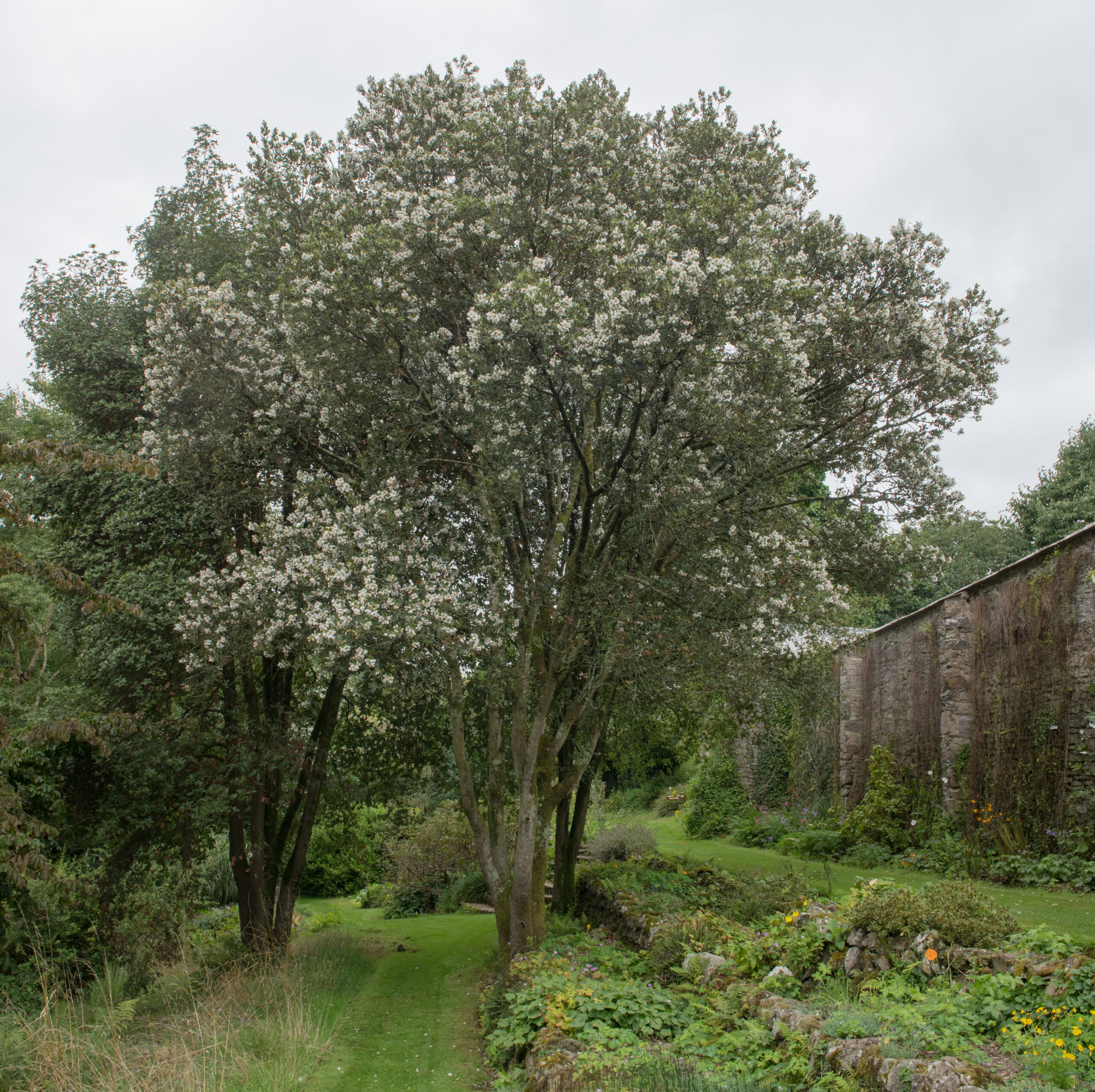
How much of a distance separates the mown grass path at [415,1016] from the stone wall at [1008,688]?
7397 millimetres

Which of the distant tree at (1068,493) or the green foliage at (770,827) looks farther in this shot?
the distant tree at (1068,493)

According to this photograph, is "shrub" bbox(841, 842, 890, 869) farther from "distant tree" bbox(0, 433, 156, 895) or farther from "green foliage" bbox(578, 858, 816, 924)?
"distant tree" bbox(0, 433, 156, 895)

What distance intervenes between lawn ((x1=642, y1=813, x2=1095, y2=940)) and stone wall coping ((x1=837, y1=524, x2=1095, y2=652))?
3347 millimetres

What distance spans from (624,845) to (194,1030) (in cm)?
1008

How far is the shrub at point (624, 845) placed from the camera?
16.4 metres

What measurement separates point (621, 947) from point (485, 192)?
878 centimetres

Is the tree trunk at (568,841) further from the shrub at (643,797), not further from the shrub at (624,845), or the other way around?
the shrub at (643,797)

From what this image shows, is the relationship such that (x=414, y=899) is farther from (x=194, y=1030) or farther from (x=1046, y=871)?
(x=1046, y=871)

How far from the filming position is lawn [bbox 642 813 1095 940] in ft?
26.1

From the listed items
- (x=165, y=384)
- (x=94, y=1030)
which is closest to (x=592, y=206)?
(x=165, y=384)

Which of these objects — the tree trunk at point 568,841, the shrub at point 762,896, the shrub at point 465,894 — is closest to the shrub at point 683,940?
the shrub at point 762,896

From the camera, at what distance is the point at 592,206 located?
33.2ft

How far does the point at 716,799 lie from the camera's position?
70.9 feet

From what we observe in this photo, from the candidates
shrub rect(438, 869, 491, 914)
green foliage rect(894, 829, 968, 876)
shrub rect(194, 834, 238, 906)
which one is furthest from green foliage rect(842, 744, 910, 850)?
shrub rect(194, 834, 238, 906)
